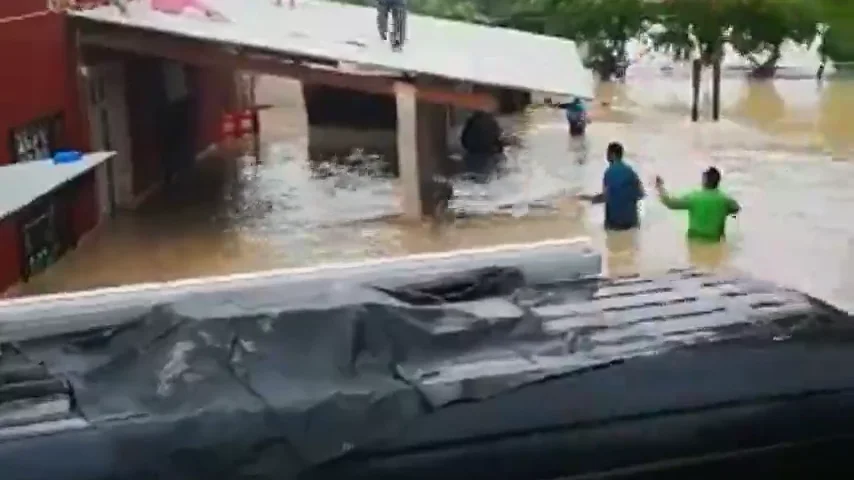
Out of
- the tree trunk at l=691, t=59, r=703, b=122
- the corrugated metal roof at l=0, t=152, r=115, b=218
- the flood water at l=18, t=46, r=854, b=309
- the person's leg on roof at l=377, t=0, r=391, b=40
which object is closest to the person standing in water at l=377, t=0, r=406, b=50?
the person's leg on roof at l=377, t=0, r=391, b=40

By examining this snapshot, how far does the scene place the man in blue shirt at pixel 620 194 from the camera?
895 centimetres

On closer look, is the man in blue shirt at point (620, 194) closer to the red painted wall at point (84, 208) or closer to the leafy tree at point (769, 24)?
the red painted wall at point (84, 208)

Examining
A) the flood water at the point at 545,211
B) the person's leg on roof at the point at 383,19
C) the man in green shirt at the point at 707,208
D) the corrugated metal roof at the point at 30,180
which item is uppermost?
the person's leg on roof at the point at 383,19

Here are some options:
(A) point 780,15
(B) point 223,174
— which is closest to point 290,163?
(B) point 223,174

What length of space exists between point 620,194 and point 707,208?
0.75 metres

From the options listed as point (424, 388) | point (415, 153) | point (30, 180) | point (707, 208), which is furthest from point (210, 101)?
point (424, 388)

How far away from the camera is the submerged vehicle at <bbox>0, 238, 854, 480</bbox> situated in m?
2.62

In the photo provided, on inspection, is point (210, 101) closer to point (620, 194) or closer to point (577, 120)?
point (577, 120)

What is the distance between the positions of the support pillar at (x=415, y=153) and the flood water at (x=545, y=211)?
0.24 m

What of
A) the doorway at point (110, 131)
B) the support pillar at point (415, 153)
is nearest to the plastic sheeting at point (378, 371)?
the support pillar at point (415, 153)

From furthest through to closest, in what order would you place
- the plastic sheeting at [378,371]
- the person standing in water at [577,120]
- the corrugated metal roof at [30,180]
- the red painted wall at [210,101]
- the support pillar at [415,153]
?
the person standing in water at [577,120], the red painted wall at [210,101], the support pillar at [415,153], the corrugated metal roof at [30,180], the plastic sheeting at [378,371]

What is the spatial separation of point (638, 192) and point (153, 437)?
265 inches

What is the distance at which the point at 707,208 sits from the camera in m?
8.45

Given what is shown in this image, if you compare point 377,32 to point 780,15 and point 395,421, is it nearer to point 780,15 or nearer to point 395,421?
point 780,15
